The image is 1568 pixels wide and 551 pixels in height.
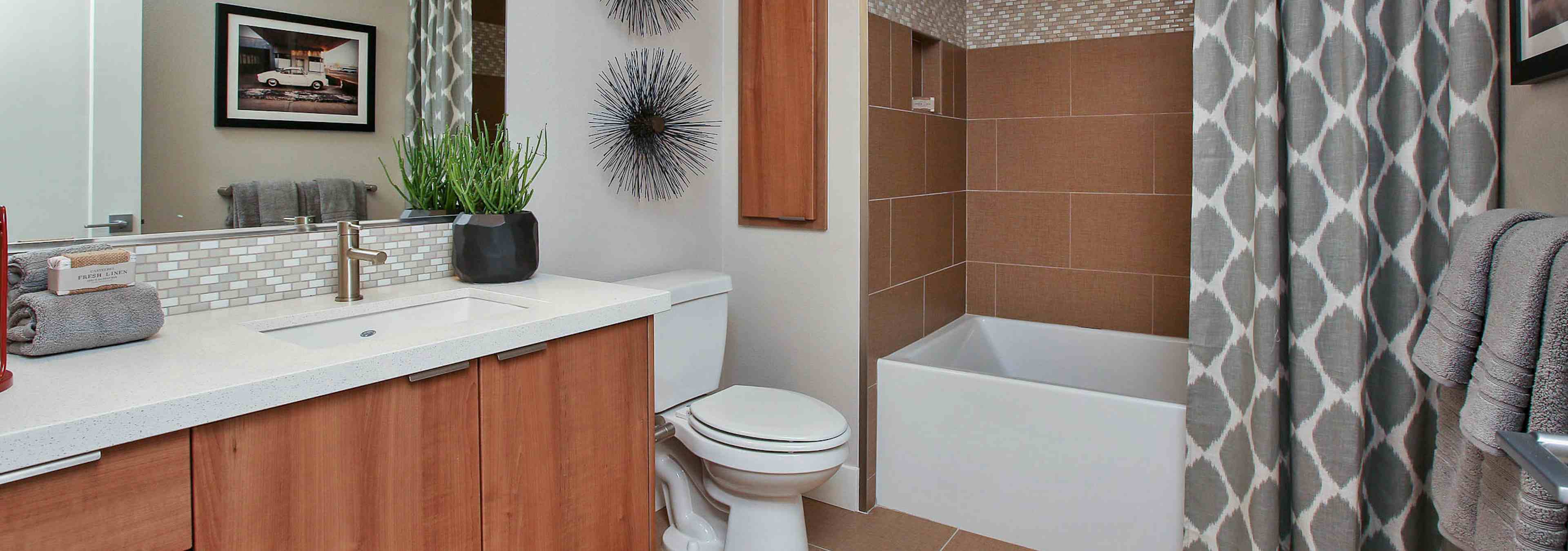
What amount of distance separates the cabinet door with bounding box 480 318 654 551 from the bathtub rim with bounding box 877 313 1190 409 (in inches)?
43.2

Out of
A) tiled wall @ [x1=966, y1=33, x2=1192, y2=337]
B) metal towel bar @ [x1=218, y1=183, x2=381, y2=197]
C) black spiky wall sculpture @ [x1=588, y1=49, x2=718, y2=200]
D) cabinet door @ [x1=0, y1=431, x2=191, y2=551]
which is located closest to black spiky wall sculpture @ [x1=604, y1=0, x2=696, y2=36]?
black spiky wall sculpture @ [x1=588, y1=49, x2=718, y2=200]

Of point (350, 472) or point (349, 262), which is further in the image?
point (349, 262)

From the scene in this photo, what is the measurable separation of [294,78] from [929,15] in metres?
2.03

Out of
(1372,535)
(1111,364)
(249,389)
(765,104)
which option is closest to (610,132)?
(765,104)

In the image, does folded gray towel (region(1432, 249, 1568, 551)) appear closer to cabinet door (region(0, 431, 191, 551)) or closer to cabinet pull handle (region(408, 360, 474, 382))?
cabinet pull handle (region(408, 360, 474, 382))

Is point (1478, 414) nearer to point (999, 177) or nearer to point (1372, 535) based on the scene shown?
point (1372, 535)

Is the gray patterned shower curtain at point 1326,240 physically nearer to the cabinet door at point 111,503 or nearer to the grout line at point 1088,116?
the grout line at point 1088,116

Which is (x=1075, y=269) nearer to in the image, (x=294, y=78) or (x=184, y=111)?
(x=294, y=78)

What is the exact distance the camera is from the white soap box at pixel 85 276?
1.17m

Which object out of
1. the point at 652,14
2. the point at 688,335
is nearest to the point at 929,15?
the point at 652,14

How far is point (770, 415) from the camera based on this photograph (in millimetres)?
2143

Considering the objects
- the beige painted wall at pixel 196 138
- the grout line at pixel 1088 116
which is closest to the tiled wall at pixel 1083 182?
the grout line at pixel 1088 116

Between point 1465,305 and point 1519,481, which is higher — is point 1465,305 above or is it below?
above

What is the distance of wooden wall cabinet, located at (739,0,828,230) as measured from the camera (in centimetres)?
256
